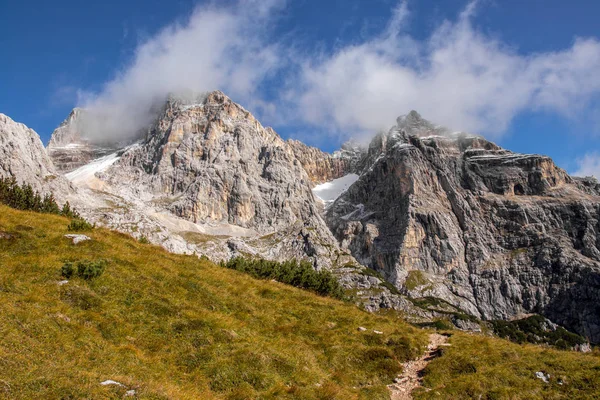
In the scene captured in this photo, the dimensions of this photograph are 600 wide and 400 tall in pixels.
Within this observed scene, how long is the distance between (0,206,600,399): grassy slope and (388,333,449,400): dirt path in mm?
614

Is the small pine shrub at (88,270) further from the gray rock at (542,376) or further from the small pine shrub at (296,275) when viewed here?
the small pine shrub at (296,275)

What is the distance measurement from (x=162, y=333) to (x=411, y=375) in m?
14.3

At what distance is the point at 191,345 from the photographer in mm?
19688

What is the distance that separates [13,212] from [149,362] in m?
22.1

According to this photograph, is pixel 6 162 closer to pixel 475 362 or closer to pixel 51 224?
pixel 51 224

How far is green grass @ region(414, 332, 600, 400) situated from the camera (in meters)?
18.6

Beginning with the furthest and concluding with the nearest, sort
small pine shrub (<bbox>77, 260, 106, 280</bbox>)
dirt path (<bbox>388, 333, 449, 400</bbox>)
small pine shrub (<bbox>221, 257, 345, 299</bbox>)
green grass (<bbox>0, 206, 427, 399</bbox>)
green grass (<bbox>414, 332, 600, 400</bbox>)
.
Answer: small pine shrub (<bbox>221, 257, 345, 299</bbox>)
small pine shrub (<bbox>77, 260, 106, 280</bbox>)
dirt path (<bbox>388, 333, 449, 400</bbox>)
green grass (<bbox>414, 332, 600, 400</bbox>)
green grass (<bbox>0, 206, 427, 399</bbox>)

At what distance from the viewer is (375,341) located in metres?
25.9

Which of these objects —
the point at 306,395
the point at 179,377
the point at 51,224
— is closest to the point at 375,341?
the point at 306,395

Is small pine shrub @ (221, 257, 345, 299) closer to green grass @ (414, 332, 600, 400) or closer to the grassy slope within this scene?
the grassy slope

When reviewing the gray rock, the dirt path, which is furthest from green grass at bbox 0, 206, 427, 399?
the gray rock

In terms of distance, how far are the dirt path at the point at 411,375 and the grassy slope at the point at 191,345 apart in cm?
61

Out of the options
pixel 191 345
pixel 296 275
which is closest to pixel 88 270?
pixel 191 345

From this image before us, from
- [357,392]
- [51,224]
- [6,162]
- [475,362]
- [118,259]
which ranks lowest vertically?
[357,392]
